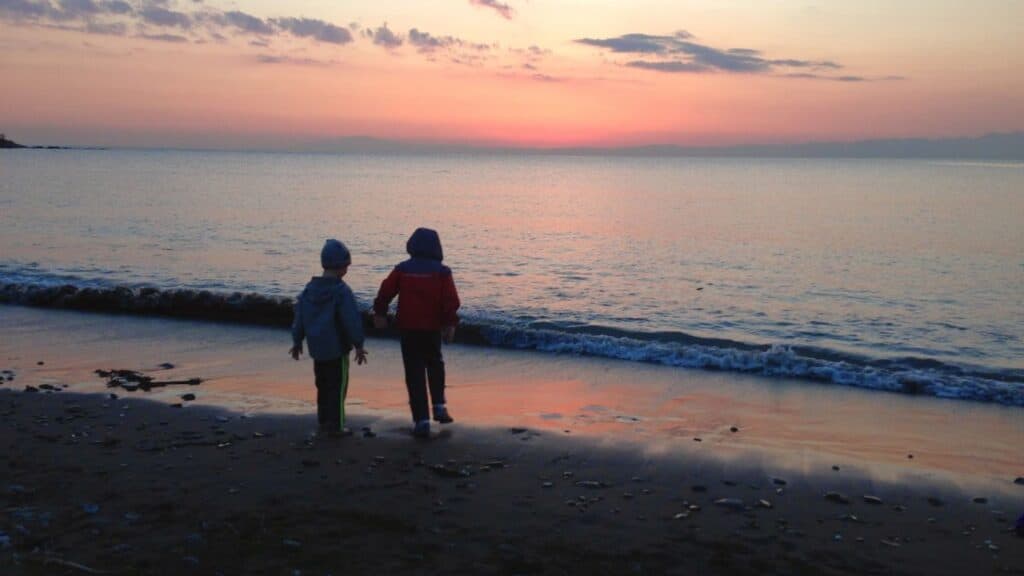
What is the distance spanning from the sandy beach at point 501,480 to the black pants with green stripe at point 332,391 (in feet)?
0.81

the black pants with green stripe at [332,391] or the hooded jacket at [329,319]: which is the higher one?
the hooded jacket at [329,319]

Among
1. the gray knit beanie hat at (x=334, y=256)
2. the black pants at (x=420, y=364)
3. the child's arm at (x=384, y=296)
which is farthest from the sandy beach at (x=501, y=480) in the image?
the gray knit beanie hat at (x=334, y=256)

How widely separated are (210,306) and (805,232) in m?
28.2

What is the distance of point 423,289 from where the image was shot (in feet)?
27.3

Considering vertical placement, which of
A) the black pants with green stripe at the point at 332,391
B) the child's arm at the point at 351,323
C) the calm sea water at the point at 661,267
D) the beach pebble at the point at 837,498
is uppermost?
the child's arm at the point at 351,323

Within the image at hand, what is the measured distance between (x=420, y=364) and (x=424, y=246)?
1.17m

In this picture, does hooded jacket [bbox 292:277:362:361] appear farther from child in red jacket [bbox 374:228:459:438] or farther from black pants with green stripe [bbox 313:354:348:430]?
child in red jacket [bbox 374:228:459:438]

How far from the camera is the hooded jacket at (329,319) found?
8.23 metres

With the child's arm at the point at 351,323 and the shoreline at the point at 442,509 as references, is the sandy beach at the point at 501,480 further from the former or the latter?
the child's arm at the point at 351,323

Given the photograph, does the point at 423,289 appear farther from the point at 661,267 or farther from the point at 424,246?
the point at 661,267

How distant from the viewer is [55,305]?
57.0 ft

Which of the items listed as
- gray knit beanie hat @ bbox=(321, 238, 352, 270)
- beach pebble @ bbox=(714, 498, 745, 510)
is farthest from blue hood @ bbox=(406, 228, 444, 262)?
beach pebble @ bbox=(714, 498, 745, 510)

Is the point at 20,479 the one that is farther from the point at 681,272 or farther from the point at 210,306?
the point at 681,272

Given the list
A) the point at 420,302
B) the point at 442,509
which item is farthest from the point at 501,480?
the point at 420,302
